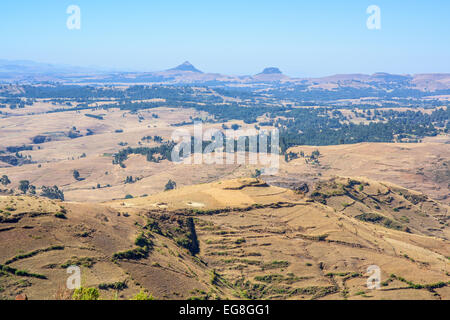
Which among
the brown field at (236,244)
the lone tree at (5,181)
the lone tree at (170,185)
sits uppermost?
the brown field at (236,244)

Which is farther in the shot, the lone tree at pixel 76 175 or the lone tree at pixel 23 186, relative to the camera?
the lone tree at pixel 76 175

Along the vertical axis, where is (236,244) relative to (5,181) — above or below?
above

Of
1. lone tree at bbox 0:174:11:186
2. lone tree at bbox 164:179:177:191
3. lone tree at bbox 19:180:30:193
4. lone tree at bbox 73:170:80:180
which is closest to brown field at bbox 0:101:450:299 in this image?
lone tree at bbox 164:179:177:191

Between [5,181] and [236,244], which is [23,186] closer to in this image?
[5,181]

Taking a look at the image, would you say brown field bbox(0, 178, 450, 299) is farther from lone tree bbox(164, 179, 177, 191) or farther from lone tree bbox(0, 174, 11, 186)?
lone tree bbox(0, 174, 11, 186)

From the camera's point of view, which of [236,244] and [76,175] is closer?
[236,244]

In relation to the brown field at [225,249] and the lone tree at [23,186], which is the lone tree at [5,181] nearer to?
the lone tree at [23,186]

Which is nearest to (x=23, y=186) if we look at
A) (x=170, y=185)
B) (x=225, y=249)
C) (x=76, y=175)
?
(x=76, y=175)

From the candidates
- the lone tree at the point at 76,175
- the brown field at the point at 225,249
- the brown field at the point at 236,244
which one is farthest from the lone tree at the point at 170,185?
the brown field at the point at 225,249

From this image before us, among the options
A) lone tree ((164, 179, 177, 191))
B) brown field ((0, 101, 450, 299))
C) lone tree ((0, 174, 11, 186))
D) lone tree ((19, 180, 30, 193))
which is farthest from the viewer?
lone tree ((0, 174, 11, 186))

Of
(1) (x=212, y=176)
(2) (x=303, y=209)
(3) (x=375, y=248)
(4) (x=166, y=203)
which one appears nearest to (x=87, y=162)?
(1) (x=212, y=176)

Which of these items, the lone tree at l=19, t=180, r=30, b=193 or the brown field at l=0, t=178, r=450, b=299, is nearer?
the brown field at l=0, t=178, r=450, b=299
